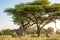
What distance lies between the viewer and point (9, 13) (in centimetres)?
2819

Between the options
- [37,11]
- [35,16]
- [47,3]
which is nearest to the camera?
[37,11]

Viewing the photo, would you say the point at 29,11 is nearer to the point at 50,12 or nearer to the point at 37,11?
the point at 37,11

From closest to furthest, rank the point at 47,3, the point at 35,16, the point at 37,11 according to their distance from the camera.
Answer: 1. the point at 37,11
2. the point at 35,16
3. the point at 47,3

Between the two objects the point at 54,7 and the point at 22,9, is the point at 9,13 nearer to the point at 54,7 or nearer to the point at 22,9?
the point at 22,9

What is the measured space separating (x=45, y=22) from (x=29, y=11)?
5707 millimetres

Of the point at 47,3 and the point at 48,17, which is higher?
the point at 47,3

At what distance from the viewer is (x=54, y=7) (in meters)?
24.9

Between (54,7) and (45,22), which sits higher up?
(54,7)

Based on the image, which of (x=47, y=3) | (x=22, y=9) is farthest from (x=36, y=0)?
(x=22, y=9)

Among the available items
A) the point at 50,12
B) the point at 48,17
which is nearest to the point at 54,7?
the point at 50,12

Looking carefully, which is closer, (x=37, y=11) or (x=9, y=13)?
(x=37, y=11)

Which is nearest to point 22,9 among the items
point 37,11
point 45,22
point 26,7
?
point 26,7

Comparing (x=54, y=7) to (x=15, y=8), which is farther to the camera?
(x=15, y=8)

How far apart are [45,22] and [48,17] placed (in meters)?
2.30
